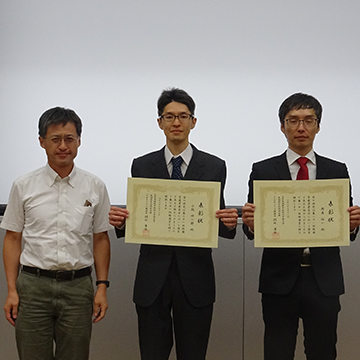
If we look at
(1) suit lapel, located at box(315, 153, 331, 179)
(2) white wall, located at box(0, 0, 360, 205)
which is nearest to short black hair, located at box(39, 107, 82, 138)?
(2) white wall, located at box(0, 0, 360, 205)

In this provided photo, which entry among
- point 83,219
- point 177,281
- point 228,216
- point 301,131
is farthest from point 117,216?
point 301,131

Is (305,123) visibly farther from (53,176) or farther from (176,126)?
(53,176)

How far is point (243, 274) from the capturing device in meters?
2.60

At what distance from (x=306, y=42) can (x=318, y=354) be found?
1936 mm

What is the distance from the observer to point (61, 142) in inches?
68.9

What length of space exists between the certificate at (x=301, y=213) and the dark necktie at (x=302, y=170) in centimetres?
7

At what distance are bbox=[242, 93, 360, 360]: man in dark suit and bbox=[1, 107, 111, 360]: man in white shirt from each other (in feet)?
2.50

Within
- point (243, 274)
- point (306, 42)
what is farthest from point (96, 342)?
point (306, 42)

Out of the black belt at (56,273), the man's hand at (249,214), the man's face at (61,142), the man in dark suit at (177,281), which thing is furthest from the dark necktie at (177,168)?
the black belt at (56,273)

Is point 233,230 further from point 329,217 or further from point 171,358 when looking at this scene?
point 171,358

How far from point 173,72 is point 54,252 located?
1.49 m

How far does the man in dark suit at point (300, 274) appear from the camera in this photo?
5.60 feet

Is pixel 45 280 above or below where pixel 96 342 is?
above

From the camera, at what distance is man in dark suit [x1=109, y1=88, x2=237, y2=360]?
5.62 ft
